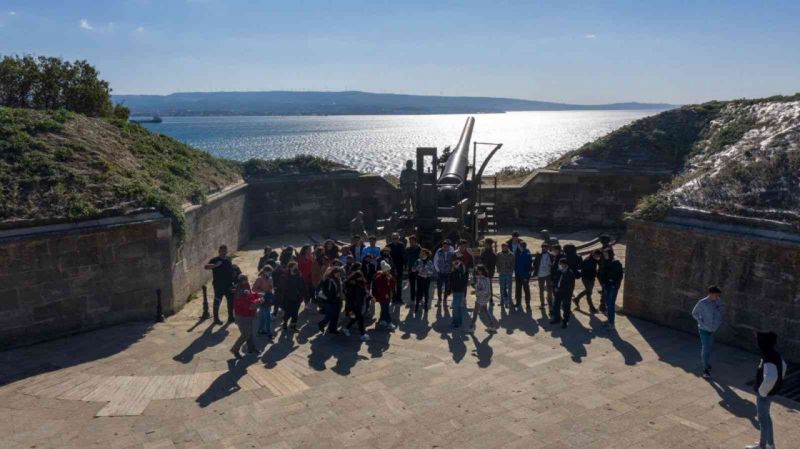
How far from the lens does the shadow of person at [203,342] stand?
329 inches

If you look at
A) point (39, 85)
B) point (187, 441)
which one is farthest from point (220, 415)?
point (39, 85)

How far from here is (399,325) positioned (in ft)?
32.7

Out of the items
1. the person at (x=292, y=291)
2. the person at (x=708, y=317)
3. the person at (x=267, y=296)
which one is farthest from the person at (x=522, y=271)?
the person at (x=267, y=296)

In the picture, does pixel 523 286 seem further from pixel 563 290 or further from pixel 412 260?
pixel 412 260

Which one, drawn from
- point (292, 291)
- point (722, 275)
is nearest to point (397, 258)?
point (292, 291)

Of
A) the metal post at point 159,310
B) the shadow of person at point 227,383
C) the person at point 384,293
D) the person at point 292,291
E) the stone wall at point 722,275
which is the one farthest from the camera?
the metal post at point 159,310

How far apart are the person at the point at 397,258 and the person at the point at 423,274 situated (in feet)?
1.74

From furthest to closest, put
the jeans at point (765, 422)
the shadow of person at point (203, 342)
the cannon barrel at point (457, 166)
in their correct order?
the cannon barrel at point (457, 166) < the shadow of person at point (203, 342) < the jeans at point (765, 422)

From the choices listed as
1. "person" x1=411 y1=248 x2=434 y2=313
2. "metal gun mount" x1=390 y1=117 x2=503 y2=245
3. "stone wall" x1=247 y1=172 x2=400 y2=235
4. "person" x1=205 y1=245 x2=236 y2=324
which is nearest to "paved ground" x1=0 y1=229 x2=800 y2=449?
"person" x1=205 y1=245 x2=236 y2=324

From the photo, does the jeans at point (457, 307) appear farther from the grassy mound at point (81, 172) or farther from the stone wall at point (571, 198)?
the stone wall at point (571, 198)

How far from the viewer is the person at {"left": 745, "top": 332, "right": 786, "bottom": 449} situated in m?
5.74

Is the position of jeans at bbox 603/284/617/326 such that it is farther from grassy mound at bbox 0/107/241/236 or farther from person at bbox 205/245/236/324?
grassy mound at bbox 0/107/241/236

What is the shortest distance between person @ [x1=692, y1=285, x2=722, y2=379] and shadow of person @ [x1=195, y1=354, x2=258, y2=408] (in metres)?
5.83

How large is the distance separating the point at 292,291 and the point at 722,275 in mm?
6374
